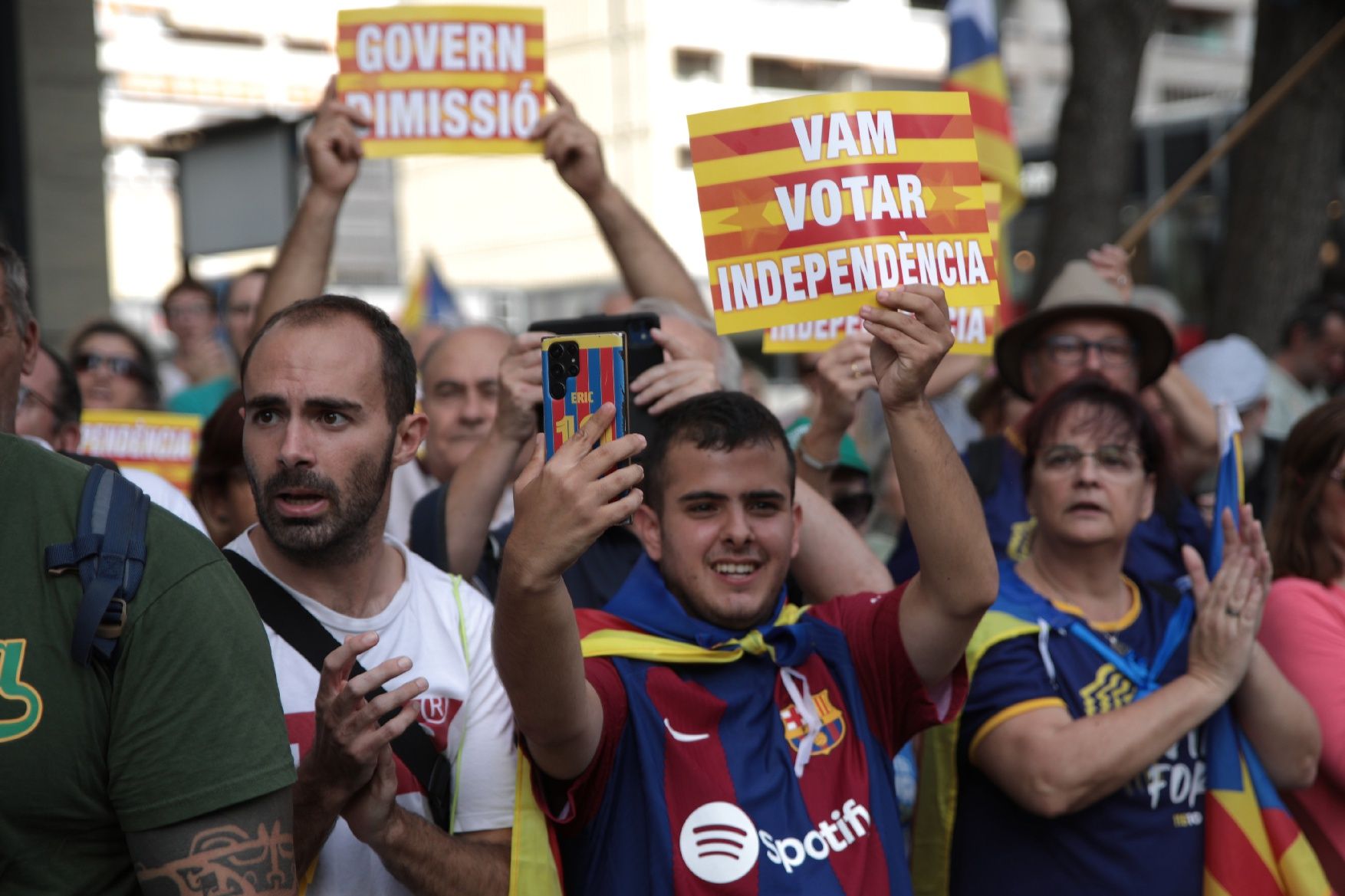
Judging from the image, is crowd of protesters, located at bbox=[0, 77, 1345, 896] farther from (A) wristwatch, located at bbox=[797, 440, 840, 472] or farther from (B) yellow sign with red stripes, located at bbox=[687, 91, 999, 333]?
(B) yellow sign with red stripes, located at bbox=[687, 91, 999, 333]

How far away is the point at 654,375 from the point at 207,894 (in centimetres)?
180

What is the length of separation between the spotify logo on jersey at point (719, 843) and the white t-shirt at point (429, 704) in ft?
1.10

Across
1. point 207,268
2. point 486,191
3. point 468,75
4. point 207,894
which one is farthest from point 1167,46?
point 207,894

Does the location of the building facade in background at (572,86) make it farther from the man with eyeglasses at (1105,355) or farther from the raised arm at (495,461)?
the raised arm at (495,461)

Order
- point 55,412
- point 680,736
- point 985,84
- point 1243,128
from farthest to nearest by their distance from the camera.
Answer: point 985,84, point 1243,128, point 55,412, point 680,736

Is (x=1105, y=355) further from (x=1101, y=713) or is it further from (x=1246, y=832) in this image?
(x=1246, y=832)

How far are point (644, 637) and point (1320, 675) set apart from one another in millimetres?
1862

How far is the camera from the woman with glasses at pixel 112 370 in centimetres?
564

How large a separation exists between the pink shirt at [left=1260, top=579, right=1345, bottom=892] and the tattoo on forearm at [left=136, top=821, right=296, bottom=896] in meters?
2.76

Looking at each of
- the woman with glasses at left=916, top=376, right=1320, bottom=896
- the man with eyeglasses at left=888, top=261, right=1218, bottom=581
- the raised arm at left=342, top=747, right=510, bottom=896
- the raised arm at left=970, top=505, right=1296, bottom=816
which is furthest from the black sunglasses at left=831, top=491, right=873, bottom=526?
the raised arm at left=342, top=747, right=510, bottom=896

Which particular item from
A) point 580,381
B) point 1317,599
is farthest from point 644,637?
point 1317,599

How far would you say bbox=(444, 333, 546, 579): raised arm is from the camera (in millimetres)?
3416

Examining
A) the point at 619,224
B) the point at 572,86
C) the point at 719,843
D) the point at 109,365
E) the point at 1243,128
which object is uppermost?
the point at 572,86

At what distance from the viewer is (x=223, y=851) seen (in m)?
1.88
